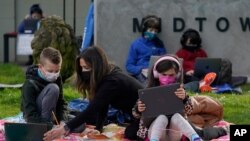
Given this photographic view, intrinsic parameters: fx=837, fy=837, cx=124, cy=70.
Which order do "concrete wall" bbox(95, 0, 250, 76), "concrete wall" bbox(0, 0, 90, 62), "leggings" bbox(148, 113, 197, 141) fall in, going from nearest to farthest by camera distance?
"leggings" bbox(148, 113, 197, 141) < "concrete wall" bbox(95, 0, 250, 76) < "concrete wall" bbox(0, 0, 90, 62)

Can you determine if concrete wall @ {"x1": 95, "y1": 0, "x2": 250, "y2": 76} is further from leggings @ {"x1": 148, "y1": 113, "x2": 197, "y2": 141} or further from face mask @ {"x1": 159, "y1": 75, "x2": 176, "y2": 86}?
leggings @ {"x1": 148, "y1": 113, "x2": 197, "y2": 141}

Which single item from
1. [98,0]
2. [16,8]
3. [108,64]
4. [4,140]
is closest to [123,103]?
[108,64]

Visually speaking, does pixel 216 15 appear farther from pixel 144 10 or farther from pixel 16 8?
pixel 16 8

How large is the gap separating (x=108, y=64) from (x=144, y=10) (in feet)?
17.9

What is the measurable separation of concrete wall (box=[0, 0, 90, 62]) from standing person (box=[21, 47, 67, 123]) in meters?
9.58

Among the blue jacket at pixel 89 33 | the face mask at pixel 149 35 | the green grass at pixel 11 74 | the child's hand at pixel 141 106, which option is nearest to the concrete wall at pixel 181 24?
the blue jacket at pixel 89 33

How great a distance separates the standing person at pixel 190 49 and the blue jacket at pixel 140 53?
0.37 meters

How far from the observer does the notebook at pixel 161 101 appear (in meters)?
7.96

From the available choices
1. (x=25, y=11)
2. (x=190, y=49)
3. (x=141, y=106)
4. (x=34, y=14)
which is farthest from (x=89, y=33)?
(x=141, y=106)

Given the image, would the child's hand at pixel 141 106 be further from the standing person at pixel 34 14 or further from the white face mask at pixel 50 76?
the standing person at pixel 34 14

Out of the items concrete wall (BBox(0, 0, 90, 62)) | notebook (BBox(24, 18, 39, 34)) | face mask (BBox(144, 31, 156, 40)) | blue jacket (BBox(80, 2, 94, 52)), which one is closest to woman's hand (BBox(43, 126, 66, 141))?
face mask (BBox(144, 31, 156, 40))

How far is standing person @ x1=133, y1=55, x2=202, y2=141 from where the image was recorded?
7.91m

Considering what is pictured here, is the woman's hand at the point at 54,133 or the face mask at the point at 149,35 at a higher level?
the face mask at the point at 149,35

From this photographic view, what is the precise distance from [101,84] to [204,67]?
14.7 ft
